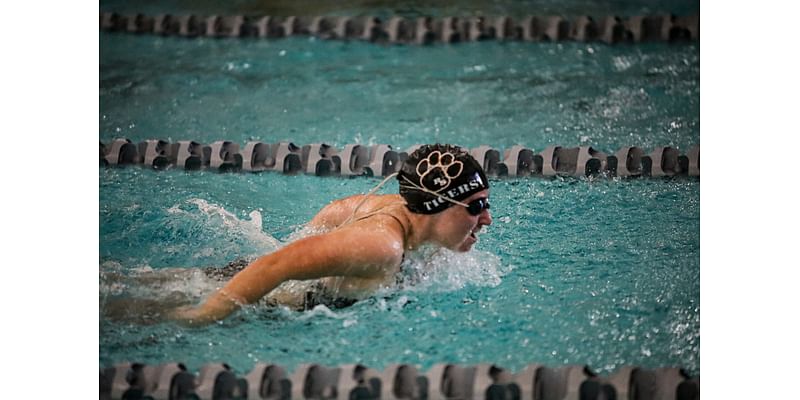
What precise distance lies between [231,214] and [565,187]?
1.36m

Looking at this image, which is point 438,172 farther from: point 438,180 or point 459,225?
point 459,225

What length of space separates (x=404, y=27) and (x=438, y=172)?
3.79ft

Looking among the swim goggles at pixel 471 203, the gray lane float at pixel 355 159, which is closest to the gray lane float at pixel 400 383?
the swim goggles at pixel 471 203

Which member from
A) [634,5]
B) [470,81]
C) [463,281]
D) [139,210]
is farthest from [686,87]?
[139,210]

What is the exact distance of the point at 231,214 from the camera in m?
4.05

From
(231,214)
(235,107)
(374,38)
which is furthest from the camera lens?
(374,38)

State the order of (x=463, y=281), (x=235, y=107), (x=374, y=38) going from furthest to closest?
(x=374, y=38)
(x=235, y=107)
(x=463, y=281)

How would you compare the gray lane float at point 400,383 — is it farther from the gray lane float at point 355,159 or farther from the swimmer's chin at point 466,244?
the gray lane float at point 355,159

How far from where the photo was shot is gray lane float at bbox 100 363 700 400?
3.60 metres

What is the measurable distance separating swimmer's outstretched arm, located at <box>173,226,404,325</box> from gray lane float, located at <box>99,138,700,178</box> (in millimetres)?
696

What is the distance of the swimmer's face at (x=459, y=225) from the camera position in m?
3.67

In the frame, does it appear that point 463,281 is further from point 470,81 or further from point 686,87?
point 686,87

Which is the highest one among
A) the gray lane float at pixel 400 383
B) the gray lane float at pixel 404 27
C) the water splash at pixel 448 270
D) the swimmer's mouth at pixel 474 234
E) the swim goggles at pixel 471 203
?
the gray lane float at pixel 404 27

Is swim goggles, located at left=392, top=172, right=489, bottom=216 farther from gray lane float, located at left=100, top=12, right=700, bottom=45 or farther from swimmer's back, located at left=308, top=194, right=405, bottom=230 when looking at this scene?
gray lane float, located at left=100, top=12, right=700, bottom=45
